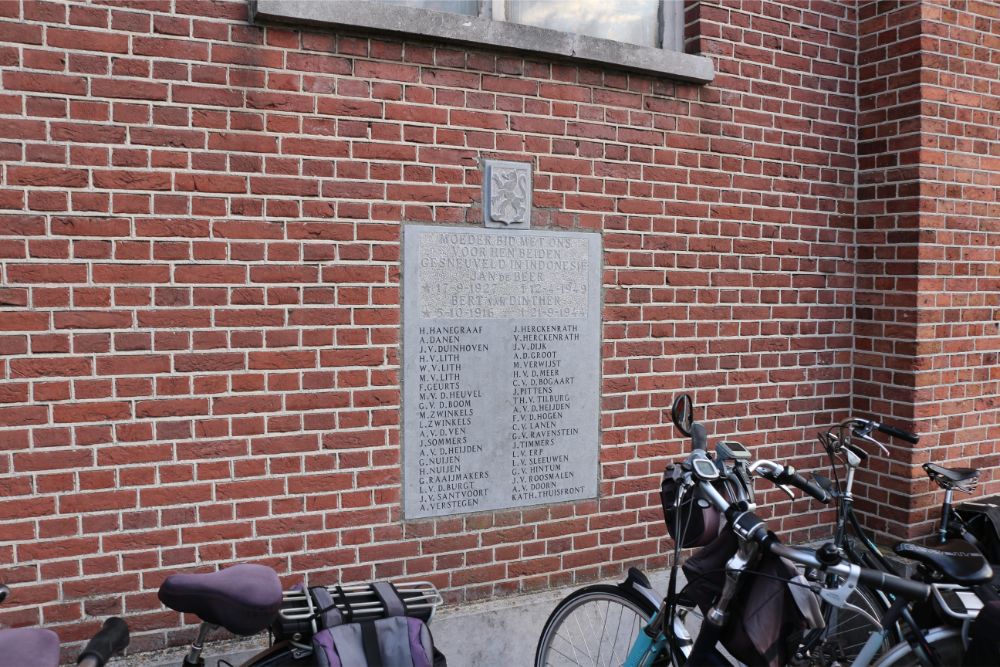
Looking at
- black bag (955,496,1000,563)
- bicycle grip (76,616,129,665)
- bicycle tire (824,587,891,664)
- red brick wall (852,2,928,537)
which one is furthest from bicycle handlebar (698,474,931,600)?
red brick wall (852,2,928,537)

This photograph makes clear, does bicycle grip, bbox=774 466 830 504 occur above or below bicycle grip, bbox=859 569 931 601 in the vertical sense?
above

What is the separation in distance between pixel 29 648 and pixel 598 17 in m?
3.85

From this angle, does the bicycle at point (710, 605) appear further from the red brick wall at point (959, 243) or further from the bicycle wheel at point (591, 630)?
the red brick wall at point (959, 243)

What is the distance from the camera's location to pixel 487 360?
403cm

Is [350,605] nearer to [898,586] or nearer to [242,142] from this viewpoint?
[898,586]

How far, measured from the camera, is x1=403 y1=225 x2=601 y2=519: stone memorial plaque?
3.88 meters

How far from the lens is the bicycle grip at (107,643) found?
7.77 ft

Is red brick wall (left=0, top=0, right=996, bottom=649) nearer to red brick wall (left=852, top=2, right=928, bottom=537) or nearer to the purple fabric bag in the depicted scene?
red brick wall (left=852, top=2, right=928, bottom=537)

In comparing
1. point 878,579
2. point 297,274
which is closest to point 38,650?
point 297,274

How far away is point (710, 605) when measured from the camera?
9.46 feet

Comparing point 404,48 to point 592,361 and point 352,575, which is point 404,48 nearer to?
point 592,361

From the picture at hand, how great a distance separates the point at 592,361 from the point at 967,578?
6.59 feet

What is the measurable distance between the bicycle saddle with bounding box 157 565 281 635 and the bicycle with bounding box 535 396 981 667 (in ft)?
4.51

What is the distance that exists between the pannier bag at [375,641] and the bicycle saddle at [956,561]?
1.65 m
